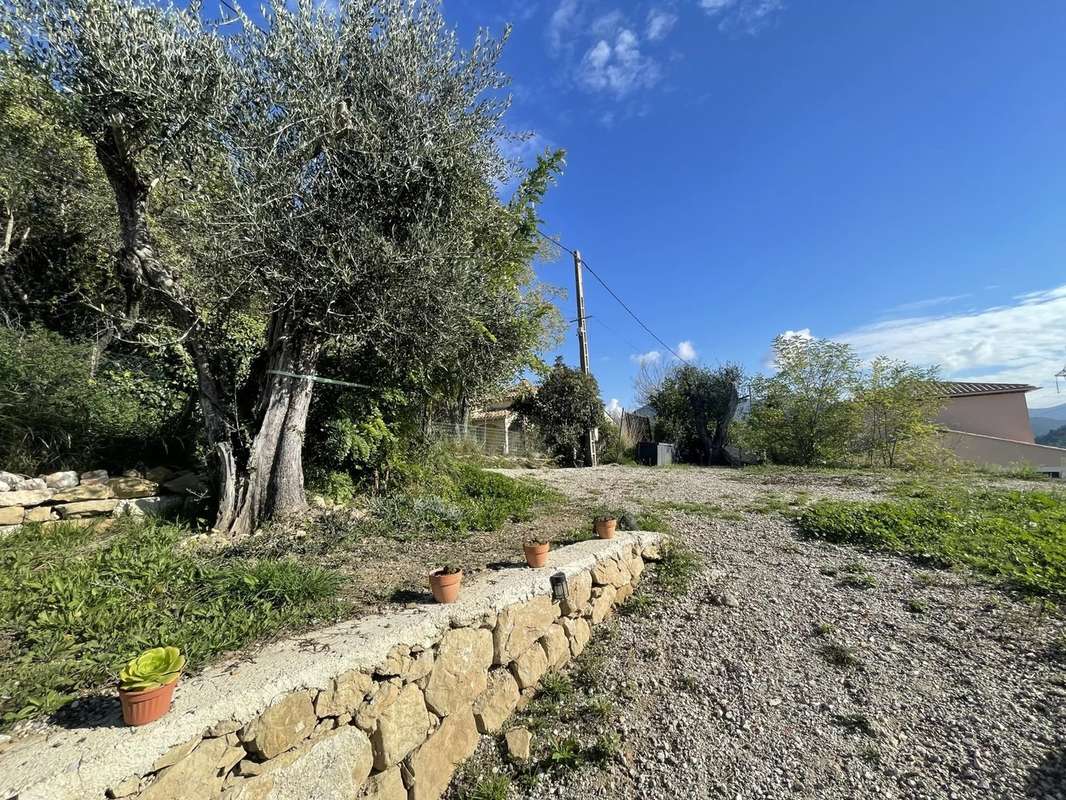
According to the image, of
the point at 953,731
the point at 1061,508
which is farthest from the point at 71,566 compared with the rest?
the point at 1061,508

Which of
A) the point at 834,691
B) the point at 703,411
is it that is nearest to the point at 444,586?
the point at 834,691

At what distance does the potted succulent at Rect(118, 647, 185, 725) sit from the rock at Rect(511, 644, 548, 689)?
1.99 m

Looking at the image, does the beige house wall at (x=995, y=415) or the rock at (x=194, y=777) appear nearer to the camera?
the rock at (x=194, y=777)

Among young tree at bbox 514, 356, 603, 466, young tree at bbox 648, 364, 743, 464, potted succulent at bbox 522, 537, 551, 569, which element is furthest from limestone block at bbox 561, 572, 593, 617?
young tree at bbox 648, 364, 743, 464

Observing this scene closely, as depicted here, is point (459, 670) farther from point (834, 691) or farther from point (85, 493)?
point (85, 493)

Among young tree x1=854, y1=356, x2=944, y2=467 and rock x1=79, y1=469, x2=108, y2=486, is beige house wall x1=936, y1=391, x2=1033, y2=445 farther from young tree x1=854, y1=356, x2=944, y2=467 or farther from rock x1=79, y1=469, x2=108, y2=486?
rock x1=79, y1=469, x2=108, y2=486

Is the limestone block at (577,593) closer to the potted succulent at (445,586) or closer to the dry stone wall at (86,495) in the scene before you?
the potted succulent at (445,586)

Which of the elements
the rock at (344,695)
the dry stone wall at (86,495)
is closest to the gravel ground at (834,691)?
the rock at (344,695)

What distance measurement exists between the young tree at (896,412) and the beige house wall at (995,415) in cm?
861

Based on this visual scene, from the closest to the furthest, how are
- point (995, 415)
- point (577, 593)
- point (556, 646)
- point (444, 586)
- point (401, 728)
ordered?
1. point (401, 728)
2. point (444, 586)
3. point (556, 646)
4. point (577, 593)
5. point (995, 415)

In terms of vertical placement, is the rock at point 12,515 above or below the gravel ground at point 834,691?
above

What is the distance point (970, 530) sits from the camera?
5227 mm

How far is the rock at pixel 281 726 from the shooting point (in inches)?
75.2

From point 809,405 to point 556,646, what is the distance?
12.3 meters
